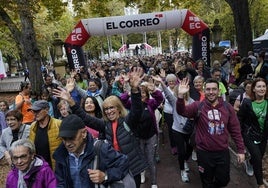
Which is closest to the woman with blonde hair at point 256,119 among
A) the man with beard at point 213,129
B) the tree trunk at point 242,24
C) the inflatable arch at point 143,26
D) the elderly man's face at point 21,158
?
the man with beard at point 213,129

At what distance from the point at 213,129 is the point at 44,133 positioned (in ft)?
7.06

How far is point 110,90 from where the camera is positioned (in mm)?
8086

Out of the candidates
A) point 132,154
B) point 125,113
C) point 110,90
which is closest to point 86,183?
point 132,154

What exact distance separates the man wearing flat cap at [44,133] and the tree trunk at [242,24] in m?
11.1

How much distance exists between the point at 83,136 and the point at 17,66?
66389mm

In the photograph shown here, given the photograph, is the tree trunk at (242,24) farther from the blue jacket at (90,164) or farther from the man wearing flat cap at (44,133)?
the blue jacket at (90,164)

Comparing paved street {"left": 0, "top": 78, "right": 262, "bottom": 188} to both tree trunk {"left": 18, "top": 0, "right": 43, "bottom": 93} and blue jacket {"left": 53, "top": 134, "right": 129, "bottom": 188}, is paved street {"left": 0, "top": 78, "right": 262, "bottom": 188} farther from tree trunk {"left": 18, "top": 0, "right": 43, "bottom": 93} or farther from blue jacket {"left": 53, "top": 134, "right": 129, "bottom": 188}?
tree trunk {"left": 18, "top": 0, "right": 43, "bottom": 93}

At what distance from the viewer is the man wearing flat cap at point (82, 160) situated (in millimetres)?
2480

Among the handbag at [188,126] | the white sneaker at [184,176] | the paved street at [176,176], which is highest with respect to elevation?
the handbag at [188,126]

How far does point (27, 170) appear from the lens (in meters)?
3.01

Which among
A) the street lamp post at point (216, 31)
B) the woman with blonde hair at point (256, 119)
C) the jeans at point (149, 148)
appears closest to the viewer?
the woman with blonde hair at point (256, 119)

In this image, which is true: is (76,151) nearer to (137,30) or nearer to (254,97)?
(254,97)

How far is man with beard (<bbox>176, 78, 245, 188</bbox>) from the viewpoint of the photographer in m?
4.12

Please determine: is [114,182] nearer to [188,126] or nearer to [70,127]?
[70,127]
